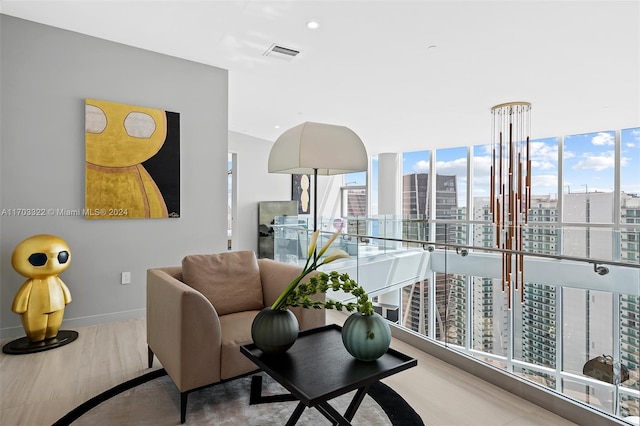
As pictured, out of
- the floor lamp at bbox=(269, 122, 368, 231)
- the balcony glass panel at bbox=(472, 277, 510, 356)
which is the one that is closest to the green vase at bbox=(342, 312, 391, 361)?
the floor lamp at bbox=(269, 122, 368, 231)

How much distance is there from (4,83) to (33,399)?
2.65 m

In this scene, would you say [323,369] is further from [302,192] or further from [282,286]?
[302,192]

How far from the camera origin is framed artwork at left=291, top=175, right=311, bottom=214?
9.00 m

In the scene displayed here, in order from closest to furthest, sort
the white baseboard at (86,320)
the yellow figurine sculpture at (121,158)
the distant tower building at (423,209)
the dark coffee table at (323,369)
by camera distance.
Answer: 1. the dark coffee table at (323,369)
2. the white baseboard at (86,320)
3. the yellow figurine sculpture at (121,158)
4. the distant tower building at (423,209)

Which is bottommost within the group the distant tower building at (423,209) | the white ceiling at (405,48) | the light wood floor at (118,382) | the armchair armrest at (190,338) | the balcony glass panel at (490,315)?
the balcony glass panel at (490,315)

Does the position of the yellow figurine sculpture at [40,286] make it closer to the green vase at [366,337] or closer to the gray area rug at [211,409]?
the gray area rug at [211,409]

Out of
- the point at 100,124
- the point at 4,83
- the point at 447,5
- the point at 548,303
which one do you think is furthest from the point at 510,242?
the point at 4,83

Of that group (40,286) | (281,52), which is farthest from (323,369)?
(281,52)

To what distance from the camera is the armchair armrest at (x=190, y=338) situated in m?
1.92

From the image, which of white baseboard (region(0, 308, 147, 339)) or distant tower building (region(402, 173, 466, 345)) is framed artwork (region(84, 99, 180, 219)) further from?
distant tower building (region(402, 173, 466, 345))

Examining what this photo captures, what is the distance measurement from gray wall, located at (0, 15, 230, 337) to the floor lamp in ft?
6.61

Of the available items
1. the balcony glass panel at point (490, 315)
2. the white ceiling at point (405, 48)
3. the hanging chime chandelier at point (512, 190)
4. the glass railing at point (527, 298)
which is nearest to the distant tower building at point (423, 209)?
the glass railing at point (527, 298)

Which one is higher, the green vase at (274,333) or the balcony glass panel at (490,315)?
the green vase at (274,333)

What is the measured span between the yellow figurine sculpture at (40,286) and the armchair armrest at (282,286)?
1.72 meters
